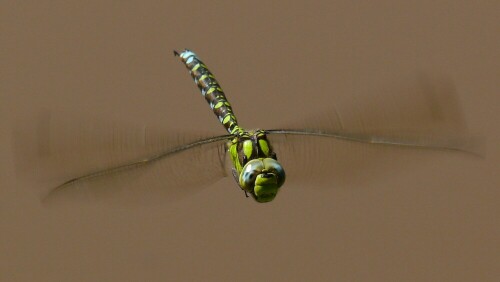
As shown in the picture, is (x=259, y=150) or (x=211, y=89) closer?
(x=259, y=150)

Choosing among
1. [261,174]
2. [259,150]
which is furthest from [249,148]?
[261,174]

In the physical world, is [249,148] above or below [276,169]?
above

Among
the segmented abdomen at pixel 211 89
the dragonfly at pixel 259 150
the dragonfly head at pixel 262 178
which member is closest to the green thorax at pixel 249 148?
the dragonfly at pixel 259 150

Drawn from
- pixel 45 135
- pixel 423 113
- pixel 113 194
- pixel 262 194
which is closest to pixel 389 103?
pixel 423 113

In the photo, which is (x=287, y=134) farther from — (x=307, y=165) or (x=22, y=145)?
(x=22, y=145)

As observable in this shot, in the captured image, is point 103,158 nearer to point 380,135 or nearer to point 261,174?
point 261,174

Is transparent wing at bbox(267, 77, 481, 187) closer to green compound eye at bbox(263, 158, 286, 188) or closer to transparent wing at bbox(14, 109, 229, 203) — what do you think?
green compound eye at bbox(263, 158, 286, 188)

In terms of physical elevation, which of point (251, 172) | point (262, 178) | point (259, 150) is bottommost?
point (262, 178)
